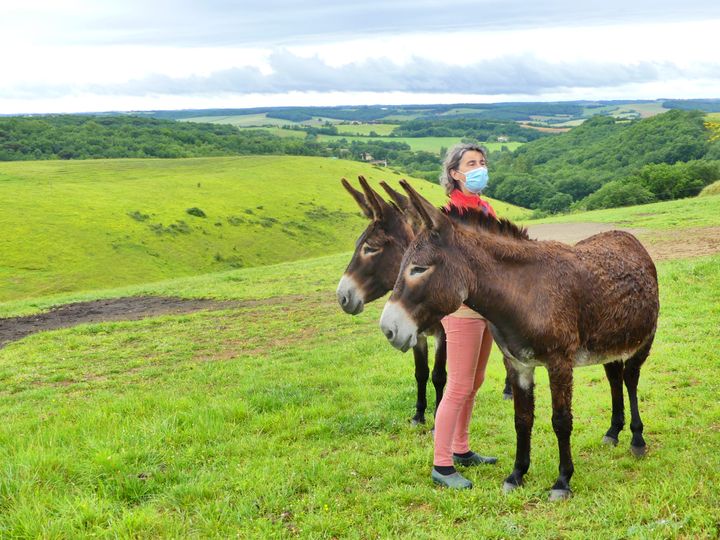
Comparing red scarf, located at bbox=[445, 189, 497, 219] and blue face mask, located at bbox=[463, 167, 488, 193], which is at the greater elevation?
blue face mask, located at bbox=[463, 167, 488, 193]

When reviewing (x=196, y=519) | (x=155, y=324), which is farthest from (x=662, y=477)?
(x=155, y=324)

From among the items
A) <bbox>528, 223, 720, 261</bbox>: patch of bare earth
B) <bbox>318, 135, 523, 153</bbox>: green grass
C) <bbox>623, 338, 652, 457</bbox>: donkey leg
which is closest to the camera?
<bbox>623, 338, 652, 457</bbox>: donkey leg

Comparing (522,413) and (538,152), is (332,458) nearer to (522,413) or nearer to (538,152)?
(522,413)

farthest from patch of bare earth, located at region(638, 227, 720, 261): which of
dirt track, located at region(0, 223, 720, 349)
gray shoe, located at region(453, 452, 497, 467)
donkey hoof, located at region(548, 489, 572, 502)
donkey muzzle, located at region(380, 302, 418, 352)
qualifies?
donkey muzzle, located at region(380, 302, 418, 352)

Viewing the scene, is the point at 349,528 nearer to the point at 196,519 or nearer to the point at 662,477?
the point at 196,519

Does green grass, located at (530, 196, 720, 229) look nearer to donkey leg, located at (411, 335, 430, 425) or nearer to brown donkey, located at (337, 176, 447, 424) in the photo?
donkey leg, located at (411, 335, 430, 425)

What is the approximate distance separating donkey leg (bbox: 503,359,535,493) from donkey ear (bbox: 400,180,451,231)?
143cm

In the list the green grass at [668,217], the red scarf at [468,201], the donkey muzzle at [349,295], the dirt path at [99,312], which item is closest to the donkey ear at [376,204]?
the donkey muzzle at [349,295]

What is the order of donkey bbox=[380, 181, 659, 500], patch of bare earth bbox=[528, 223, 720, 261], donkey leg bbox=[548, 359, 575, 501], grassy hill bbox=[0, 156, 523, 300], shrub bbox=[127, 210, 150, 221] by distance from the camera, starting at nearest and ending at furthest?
donkey bbox=[380, 181, 659, 500] < donkey leg bbox=[548, 359, 575, 501] < patch of bare earth bbox=[528, 223, 720, 261] < grassy hill bbox=[0, 156, 523, 300] < shrub bbox=[127, 210, 150, 221]

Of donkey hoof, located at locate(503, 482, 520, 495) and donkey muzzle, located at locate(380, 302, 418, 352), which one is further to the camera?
donkey hoof, located at locate(503, 482, 520, 495)

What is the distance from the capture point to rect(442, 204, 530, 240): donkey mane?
14.9 feet

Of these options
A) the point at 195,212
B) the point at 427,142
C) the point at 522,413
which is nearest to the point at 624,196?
the point at 195,212

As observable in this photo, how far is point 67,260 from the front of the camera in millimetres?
44250

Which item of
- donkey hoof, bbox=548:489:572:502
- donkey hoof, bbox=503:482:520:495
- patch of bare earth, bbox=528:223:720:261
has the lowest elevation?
patch of bare earth, bbox=528:223:720:261
